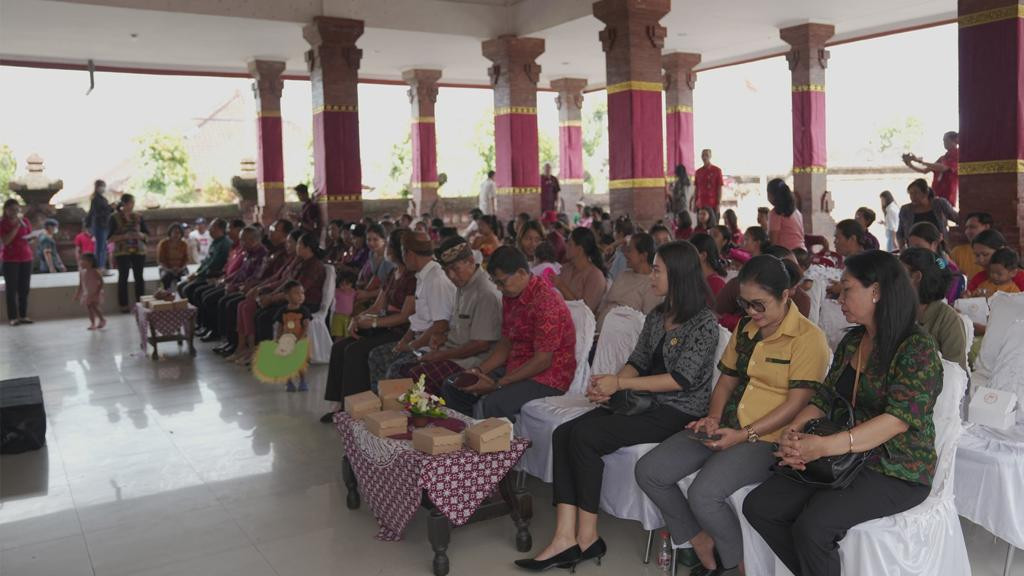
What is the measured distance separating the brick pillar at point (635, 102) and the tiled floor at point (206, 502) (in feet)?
19.2

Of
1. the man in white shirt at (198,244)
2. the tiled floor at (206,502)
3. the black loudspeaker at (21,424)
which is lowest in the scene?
the tiled floor at (206,502)

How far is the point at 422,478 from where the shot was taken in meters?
3.02

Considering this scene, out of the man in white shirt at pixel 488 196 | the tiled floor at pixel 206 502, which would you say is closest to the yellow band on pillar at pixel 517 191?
the man in white shirt at pixel 488 196

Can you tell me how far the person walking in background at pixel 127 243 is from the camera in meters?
10.1

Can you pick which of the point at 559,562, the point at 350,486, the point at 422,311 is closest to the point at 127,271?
the point at 422,311

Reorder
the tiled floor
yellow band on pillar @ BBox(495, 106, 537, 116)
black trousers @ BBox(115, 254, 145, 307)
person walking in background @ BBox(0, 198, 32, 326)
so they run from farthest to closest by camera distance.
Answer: yellow band on pillar @ BBox(495, 106, 537, 116)
black trousers @ BBox(115, 254, 145, 307)
person walking in background @ BBox(0, 198, 32, 326)
the tiled floor

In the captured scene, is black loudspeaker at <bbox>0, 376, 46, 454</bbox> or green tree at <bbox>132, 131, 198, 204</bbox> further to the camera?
green tree at <bbox>132, 131, 198, 204</bbox>

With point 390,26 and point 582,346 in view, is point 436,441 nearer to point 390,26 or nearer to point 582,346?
point 582,346

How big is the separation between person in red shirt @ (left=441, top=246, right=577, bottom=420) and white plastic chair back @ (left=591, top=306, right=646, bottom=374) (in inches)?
5.5

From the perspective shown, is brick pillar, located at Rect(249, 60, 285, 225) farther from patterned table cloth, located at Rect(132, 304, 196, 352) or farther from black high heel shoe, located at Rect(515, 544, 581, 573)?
black high heel shoe, located at Rect(515, 544, 581, 573)

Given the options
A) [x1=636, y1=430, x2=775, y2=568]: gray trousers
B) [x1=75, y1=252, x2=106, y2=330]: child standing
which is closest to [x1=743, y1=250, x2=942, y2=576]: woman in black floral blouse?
[x1=636, y1=430, x2=775, y2=568]: gray trousers

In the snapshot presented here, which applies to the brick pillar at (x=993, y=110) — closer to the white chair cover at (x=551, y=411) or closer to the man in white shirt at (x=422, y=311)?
the white chair cover at (x=551, y=411)

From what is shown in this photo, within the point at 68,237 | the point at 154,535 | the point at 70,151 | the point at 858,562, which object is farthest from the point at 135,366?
the point at 70,151

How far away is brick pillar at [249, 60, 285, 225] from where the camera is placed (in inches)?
574
